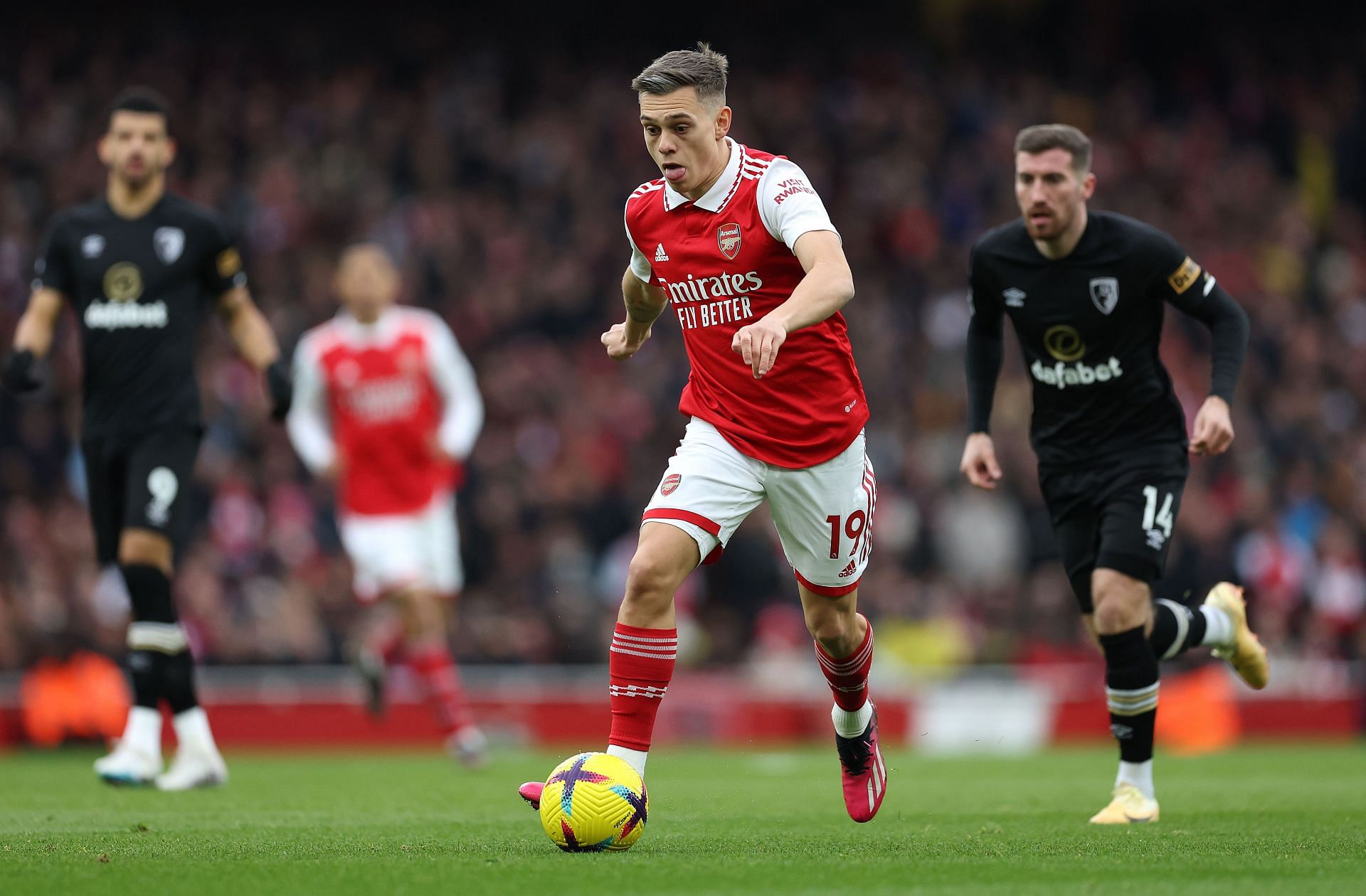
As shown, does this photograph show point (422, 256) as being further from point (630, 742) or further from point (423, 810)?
point (630, 742)

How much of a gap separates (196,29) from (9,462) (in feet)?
24.6

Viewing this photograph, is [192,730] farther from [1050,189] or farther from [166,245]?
[1050,189]

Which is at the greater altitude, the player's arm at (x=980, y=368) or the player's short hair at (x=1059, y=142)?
the player's short hair at (x=1059, y=142)

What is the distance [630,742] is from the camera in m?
5.59

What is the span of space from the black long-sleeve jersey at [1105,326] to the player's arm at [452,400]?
4.47 metres

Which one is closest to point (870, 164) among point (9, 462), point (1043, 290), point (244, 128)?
point (244, 128)

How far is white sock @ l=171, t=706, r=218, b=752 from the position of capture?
8.14 meters

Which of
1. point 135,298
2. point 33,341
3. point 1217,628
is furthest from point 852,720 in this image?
point 33,341

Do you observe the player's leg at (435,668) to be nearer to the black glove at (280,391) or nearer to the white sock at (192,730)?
the white sock at (192,730)

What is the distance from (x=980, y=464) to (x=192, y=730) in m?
3.66

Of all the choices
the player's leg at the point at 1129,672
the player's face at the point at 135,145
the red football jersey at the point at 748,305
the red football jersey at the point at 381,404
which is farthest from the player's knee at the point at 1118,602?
the red football jersey at the point at 381,404

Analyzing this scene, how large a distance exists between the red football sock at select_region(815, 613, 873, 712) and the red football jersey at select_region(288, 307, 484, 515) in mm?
5043

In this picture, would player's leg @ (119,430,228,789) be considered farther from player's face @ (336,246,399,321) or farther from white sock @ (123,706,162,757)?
player's face @ (336,246,399,321)

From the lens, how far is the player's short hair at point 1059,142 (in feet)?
22.8
